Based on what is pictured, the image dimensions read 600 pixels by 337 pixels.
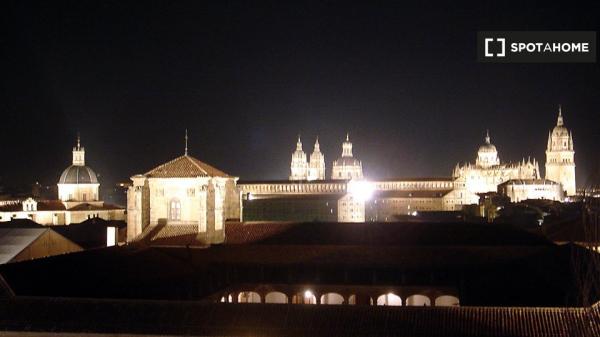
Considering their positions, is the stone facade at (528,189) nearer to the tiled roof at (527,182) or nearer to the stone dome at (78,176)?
the tiled roof at (527,182)

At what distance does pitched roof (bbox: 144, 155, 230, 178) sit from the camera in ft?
149

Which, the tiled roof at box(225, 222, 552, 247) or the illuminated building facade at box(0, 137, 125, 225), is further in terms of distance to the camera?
the illuminated building facade at box(0, 137, 125, 225)

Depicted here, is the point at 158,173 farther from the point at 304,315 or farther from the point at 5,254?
the point at 304,315

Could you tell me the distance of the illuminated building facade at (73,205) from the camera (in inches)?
3917

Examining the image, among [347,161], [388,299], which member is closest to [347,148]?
[347,161]

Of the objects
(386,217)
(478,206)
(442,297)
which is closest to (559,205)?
(478,206)

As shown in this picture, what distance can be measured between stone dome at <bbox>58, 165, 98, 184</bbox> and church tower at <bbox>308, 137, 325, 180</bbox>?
55396mm

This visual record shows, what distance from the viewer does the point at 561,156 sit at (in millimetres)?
144500

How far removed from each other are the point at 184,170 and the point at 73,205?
63.0 meters

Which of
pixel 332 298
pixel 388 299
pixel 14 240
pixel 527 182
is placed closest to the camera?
pixel 388 299

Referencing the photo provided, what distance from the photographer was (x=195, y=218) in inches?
1770

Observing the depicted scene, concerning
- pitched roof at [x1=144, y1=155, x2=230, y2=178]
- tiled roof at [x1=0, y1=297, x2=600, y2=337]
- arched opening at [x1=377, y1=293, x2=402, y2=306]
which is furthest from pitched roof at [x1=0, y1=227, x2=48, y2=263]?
arched opening at [x1=377, y1=293, x2=402, y2=306]

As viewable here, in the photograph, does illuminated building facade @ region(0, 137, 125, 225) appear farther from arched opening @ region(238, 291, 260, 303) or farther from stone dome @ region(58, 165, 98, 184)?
arched opening @ region(238, 291, 260, 303)

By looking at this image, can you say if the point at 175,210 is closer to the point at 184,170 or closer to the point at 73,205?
the point at 184,170
